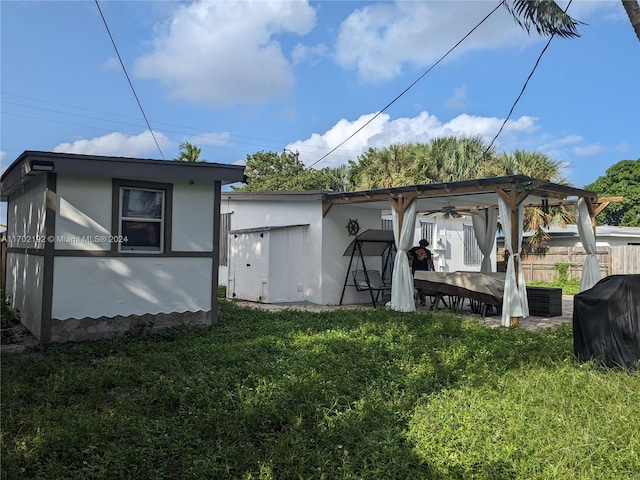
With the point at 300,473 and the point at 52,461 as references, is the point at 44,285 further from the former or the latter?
the point at 300,473

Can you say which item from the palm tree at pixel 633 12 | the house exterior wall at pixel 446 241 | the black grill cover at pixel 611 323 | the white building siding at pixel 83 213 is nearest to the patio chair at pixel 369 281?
the house exterior wall at pixel 446 241

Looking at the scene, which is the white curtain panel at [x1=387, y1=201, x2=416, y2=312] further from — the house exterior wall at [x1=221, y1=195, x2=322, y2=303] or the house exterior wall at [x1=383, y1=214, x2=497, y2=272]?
the house exterior wall at [x1=383, y1=214, x2=497, y2=272]

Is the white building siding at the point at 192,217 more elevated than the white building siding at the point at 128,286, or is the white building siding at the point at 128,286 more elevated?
the white building siding at the point at 192,217

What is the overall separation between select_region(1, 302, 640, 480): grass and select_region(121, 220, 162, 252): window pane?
1672mm

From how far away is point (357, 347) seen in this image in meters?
6.02

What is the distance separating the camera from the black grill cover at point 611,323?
5.24 m

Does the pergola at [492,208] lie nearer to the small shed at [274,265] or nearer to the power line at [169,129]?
the small shed at [274,265]

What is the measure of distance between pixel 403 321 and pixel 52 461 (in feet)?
19.9

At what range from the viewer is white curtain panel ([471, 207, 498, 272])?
12672mm

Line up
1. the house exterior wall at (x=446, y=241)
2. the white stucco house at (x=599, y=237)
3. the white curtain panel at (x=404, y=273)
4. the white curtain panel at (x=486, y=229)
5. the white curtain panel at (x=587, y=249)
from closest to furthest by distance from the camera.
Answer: the white curtain panel at (x=404, y=273), the white curtain panel at (x=587, y=249), the white curtain panel at (x=486, y=229), the house exterior wall at (x=446, y=241), the white stucco house at (x=599, y=237)

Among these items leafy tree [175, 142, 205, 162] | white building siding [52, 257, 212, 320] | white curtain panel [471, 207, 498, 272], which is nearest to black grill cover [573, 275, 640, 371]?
white building siding [52, 257, 212, 320]

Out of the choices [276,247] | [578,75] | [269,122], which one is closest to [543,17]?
[578,75]

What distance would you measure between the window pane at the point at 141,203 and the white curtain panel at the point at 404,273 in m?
4.94

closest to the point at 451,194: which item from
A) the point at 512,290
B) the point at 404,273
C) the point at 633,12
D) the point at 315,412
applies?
the point at 404,273
